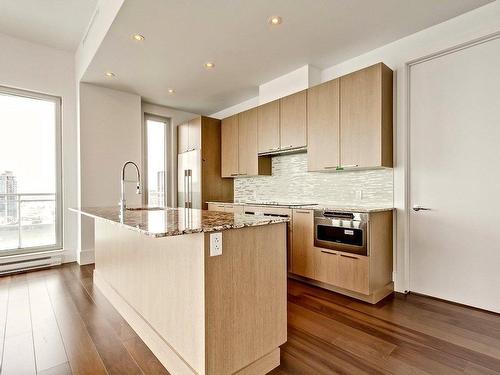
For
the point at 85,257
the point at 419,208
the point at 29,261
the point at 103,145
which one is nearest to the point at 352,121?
the point at 419,208

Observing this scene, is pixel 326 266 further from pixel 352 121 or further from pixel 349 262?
pixel 352 121

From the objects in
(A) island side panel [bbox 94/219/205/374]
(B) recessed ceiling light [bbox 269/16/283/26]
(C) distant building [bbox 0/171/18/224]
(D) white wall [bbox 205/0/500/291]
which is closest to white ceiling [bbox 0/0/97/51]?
(C) distant building [bbox 0/171/18/224]

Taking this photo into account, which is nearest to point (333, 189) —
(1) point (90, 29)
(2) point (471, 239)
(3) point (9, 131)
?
(2) point (471, 239)

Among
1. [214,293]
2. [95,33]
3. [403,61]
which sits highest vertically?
[95,33]

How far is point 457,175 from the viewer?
2.71m

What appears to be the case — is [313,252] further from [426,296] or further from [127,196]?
[127,196]

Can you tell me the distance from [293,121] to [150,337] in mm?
2953

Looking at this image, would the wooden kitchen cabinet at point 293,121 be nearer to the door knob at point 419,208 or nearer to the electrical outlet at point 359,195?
the electrical outlet at point 359,195

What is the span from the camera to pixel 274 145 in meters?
3.96

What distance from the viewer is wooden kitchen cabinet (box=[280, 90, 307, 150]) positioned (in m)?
3.55

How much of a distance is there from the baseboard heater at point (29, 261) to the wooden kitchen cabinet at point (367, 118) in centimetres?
447

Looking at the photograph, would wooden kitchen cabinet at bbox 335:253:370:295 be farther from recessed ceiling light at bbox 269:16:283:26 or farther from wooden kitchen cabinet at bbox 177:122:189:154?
wooden kitchen cabinet at bbox 177:122:189:154

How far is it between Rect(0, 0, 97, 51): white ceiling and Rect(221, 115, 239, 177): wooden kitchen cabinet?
2448 millimetres

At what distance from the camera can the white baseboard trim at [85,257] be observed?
13.8 feet
